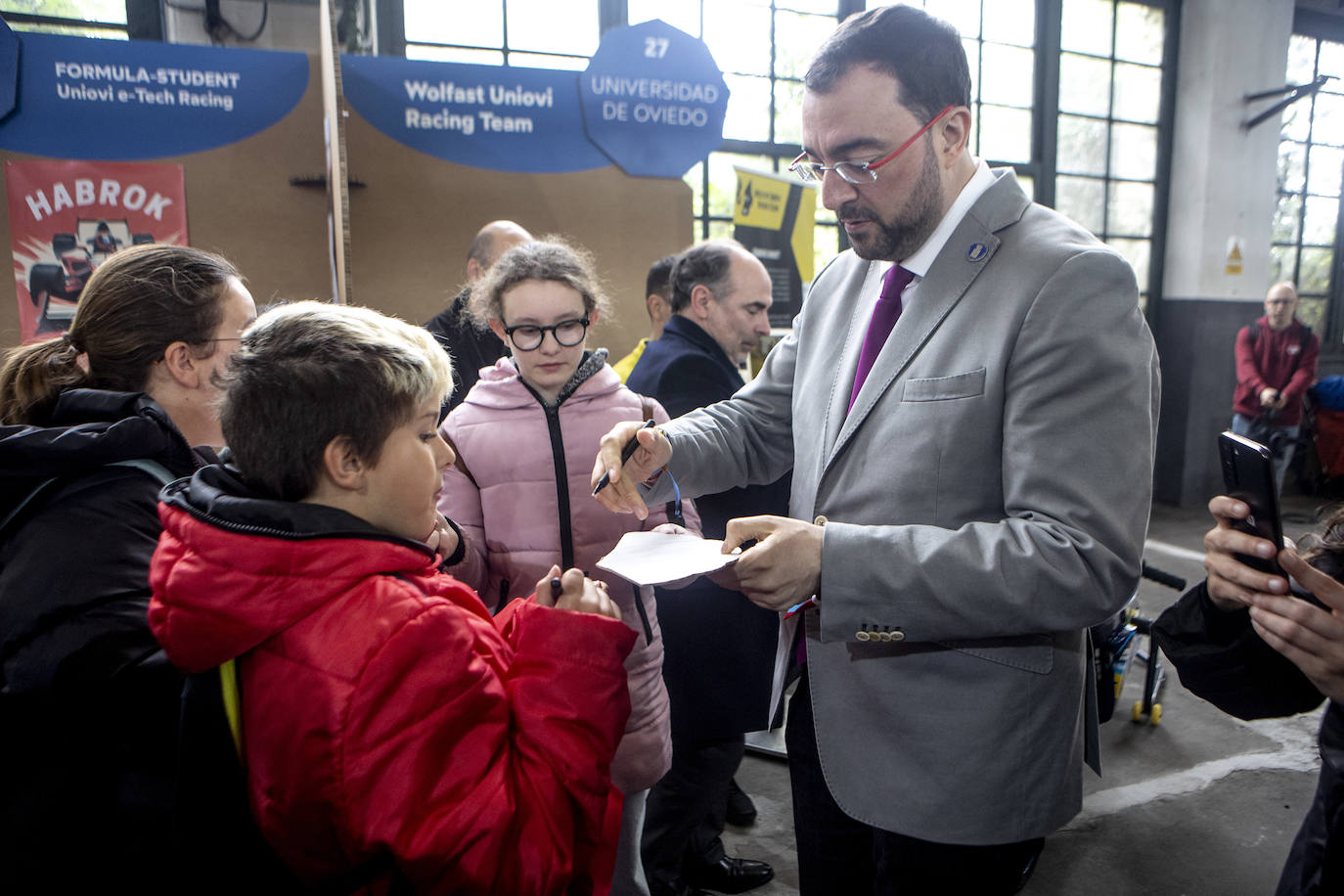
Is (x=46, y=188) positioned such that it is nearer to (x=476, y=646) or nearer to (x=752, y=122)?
(x=476, y=646)

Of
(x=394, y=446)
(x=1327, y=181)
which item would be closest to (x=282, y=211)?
(x=394, y=446)

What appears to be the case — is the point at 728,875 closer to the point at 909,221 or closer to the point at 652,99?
the point at 909,221

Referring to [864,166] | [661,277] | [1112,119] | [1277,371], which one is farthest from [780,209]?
[1277,371]

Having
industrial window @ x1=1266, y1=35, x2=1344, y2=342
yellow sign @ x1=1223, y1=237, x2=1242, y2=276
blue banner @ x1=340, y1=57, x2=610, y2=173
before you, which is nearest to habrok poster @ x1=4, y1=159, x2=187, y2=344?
blue banner @ x1=340, y1=57, x2=610, y2=173

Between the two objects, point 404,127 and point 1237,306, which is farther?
point 1237,306

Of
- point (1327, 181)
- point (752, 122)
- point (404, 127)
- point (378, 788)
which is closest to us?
point (378, 788)

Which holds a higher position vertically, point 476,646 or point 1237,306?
point 1237,306

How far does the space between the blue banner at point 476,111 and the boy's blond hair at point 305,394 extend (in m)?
2.57

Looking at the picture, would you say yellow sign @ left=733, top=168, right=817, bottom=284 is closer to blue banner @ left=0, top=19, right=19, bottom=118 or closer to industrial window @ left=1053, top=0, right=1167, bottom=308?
blue banner @ left=0, top=19, right=19, bottom=118

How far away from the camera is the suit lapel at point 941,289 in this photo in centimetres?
122

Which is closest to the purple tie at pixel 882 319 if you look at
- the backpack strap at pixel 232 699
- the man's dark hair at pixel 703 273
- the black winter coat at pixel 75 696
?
the backpack strap at pixel 232 699

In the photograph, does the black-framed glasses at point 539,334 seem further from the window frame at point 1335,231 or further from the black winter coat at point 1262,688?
the window frame at point 1335,231

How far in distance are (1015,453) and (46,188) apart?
10.4 feet

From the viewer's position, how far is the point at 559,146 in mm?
3457
